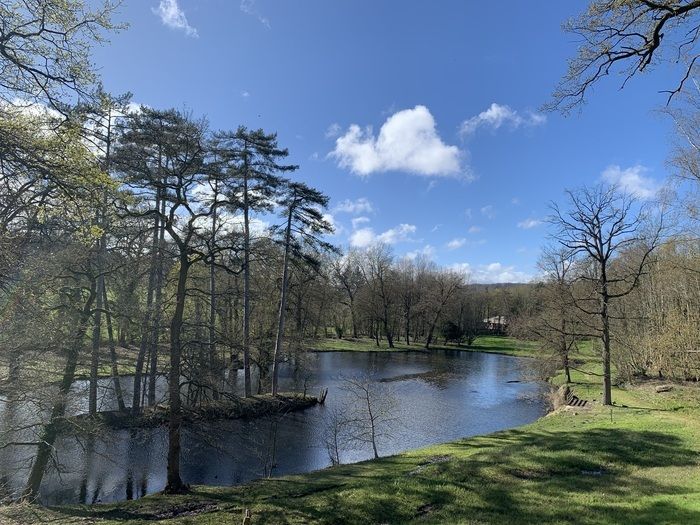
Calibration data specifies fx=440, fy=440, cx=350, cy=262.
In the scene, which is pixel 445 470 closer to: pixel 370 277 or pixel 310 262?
pixel 310 262

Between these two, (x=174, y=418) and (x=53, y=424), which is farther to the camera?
(x=174, y=418)

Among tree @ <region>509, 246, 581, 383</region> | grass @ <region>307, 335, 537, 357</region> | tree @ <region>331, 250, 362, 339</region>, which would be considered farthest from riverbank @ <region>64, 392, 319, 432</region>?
tree @ <region>331, 250, 362, 339</region>

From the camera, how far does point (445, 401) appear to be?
2727cm

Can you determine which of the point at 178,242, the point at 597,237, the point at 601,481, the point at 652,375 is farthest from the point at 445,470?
the point at 652,375

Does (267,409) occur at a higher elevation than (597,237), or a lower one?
lower

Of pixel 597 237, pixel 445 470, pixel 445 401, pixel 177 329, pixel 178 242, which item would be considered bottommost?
pixel 445 401

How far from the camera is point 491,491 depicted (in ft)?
28.7

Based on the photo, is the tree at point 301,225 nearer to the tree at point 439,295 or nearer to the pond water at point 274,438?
the pond water at point 274,438

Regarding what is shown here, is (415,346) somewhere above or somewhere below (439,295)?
below

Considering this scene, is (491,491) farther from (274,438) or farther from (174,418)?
(274,438)

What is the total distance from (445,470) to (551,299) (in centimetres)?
2262

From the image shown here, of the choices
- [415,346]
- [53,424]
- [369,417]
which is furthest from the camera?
[415,346]

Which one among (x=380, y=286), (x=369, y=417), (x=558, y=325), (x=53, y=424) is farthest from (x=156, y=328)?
(x=380, y=286)

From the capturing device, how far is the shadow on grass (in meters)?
7.38
